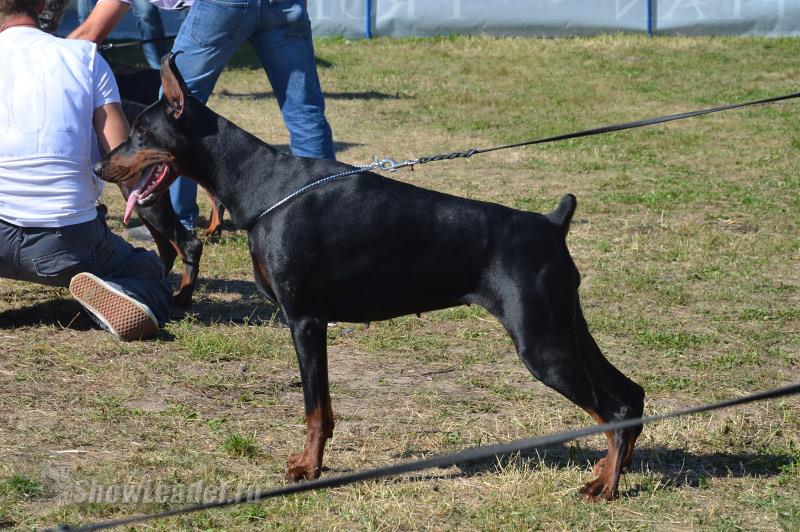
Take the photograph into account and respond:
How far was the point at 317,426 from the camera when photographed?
3.63 meters

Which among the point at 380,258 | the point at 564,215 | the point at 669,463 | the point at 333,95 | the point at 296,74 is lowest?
the point at 669,463

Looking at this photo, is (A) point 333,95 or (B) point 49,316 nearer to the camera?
(B) point 49,316

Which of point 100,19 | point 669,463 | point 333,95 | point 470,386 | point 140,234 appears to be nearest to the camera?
point 669,463

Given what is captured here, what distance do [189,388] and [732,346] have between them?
8.71ft

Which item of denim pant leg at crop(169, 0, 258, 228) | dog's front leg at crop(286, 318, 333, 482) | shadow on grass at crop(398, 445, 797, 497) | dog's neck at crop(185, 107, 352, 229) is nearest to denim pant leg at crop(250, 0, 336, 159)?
denim pant leg at crop(169, 0, 258, 228)

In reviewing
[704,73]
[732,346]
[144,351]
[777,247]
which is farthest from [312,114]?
[704,73]

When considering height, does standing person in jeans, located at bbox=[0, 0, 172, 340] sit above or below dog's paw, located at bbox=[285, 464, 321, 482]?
above

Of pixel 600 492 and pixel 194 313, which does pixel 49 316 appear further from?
pixel 600 492

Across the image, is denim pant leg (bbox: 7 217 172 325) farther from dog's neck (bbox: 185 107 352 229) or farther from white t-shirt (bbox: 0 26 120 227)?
dog's neck (bbox: 185 107 352 229)

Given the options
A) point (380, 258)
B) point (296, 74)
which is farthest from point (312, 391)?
point (296, 74)

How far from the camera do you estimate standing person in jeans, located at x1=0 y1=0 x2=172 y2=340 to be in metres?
4.89

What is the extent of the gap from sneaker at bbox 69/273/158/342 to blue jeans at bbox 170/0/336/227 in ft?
5.42

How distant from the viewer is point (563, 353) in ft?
11.4

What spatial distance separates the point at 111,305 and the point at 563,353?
2434 mm
